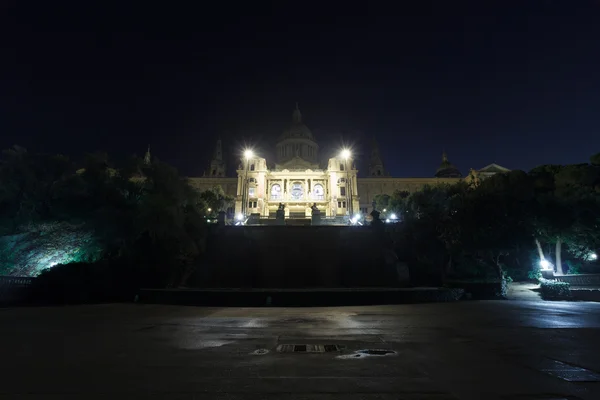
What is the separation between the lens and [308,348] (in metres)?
6.73

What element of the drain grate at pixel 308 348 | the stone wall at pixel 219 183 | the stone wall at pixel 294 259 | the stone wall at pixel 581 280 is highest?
the stone wall at pixel 219 183

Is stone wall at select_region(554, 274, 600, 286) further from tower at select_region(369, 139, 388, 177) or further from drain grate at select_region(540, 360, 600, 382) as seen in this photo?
tower at select_region(369, 139, 388, 177)

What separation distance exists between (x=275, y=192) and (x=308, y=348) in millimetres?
63080

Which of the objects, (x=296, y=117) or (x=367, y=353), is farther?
(x=296, y=117)

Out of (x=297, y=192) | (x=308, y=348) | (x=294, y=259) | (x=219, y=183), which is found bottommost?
(x=308, y=348)

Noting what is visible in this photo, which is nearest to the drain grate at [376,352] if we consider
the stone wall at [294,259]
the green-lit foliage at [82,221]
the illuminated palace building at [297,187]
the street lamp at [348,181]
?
the green-lit foliage at [82,221]

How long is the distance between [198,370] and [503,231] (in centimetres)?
2839

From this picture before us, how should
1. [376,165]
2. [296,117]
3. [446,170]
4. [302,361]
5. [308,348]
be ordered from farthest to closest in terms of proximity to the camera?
[446,170], [376,165], [296,117], [308,348], [302,361]

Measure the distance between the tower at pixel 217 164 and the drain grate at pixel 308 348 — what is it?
90.5m

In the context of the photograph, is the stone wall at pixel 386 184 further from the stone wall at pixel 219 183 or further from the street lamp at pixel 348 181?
the stone wall at pixel 219 183

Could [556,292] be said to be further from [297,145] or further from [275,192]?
[297,145]

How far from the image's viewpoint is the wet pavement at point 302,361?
4305 millimetres

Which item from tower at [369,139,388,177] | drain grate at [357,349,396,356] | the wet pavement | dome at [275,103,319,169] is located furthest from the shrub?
tower at [369,139,388,177]

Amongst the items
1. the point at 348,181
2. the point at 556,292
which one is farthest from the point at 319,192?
the point at 556,292
